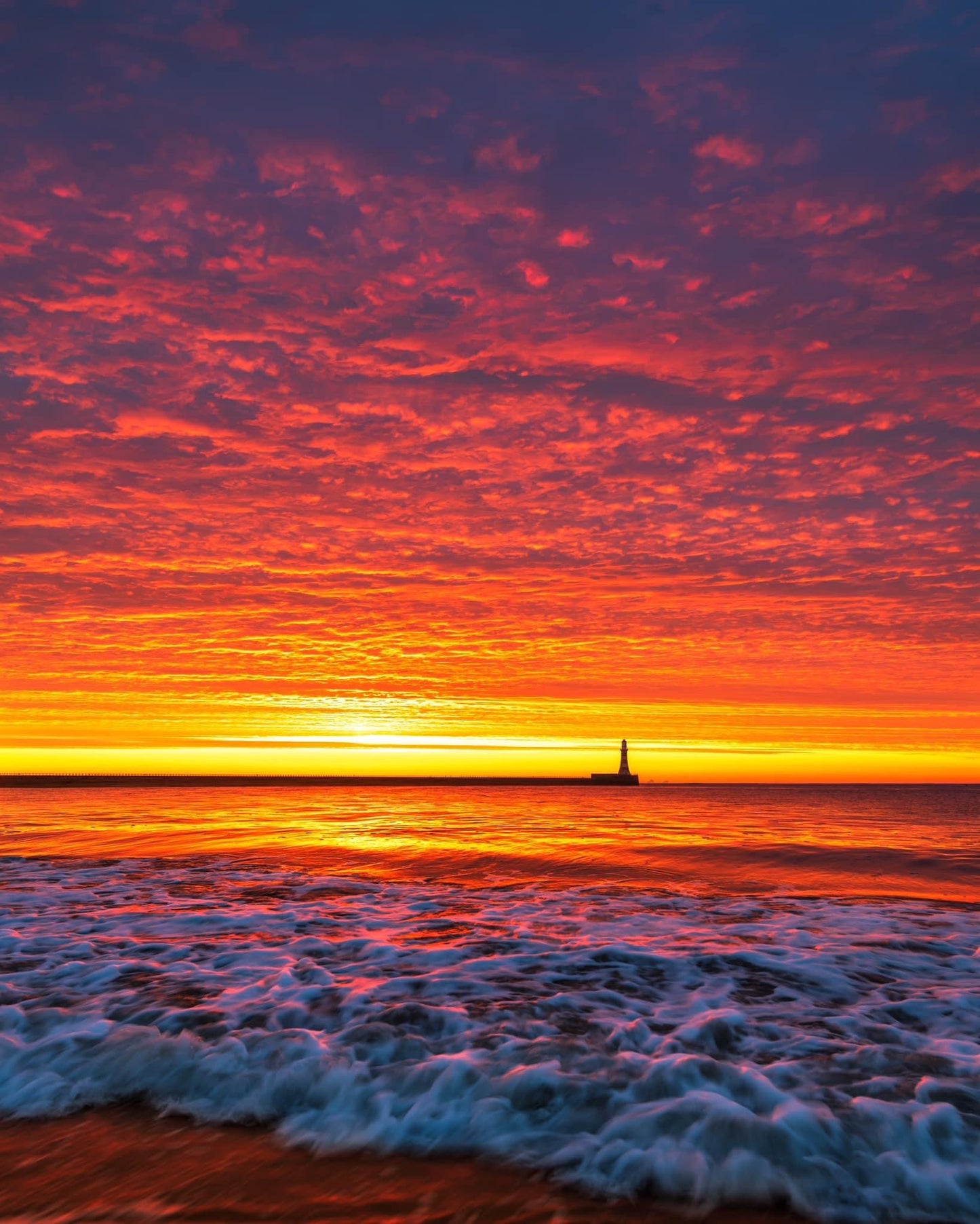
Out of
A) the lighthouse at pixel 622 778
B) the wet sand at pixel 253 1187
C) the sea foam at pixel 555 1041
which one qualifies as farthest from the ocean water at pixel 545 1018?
the lighthouse at pixel 622 778

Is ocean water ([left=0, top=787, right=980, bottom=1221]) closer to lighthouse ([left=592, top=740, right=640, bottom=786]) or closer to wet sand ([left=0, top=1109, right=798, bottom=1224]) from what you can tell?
wet sand ([left=0, top=1109, right=798, bottom=1224])

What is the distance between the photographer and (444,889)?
12797mm

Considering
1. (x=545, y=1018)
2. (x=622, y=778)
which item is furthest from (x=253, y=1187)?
(x=622, y=778)

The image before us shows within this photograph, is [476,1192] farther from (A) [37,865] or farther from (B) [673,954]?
(A) [37,865]

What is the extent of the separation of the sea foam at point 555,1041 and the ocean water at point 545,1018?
0.03 metres

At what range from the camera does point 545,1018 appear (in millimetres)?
6301

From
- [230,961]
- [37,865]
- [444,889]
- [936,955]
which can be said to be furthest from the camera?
[37,865]

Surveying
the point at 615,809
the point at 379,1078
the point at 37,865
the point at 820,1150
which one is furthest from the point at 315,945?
the point at 615,809

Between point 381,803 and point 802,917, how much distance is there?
95.6 feet

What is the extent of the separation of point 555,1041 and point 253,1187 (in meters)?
2.63

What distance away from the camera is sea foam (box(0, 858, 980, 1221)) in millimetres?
4312

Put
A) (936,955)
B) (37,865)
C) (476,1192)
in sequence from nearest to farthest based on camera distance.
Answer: (476,1192), (936,955), (37,865)

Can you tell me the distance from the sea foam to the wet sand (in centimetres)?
22

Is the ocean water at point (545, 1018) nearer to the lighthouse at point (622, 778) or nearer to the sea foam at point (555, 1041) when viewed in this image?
the sea foam at point (555, 1041)
